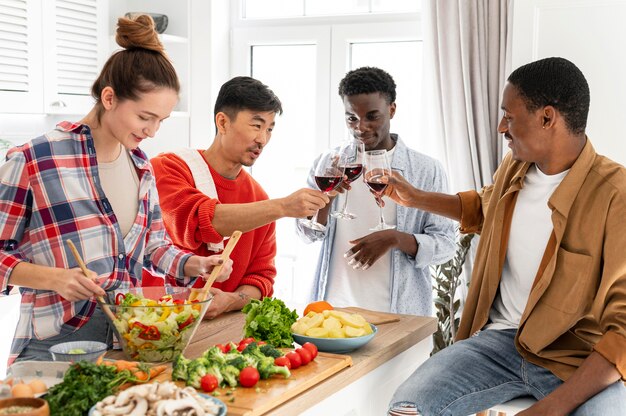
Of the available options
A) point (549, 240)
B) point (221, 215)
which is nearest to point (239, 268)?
point (221, 215)

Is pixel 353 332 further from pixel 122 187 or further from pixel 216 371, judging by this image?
pixel 122 187

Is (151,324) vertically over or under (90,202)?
under

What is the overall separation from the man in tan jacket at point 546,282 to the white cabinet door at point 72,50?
260cm

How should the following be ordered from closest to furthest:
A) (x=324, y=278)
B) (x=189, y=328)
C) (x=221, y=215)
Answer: (x=189, y=328)
(x=221, y=215)
(x=324, y=278)

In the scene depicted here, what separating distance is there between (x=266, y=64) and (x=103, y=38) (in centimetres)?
95

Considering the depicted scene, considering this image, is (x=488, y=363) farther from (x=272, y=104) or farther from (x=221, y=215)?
(x=272, y=104)

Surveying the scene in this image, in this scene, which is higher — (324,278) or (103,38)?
(103,38)

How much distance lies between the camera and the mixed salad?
1802 millimetres

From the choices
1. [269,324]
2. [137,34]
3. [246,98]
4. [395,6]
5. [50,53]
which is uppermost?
[395,6]

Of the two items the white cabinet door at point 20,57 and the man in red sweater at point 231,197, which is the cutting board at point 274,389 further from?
the white cabinet door at point 20,57

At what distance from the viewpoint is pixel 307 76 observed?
4.46 metres

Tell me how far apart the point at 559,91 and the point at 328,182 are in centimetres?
76

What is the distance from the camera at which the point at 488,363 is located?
232cm

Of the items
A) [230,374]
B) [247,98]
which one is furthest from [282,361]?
[247,98]
